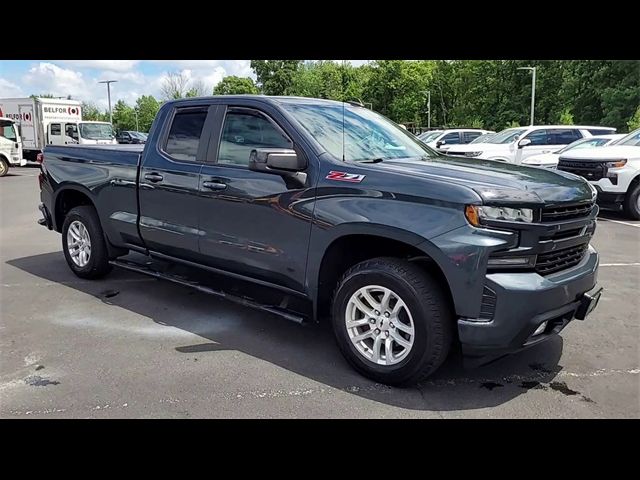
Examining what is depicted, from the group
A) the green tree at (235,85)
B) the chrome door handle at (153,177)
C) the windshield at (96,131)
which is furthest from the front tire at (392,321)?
the green tree at (235,85)

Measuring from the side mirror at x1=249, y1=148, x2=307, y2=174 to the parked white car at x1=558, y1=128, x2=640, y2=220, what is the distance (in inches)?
327

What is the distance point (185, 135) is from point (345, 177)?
1.93 metres

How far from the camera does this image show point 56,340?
14.5 feet

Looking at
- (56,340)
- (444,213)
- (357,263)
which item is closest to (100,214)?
(56,340)

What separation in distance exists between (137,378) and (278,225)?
1.48m

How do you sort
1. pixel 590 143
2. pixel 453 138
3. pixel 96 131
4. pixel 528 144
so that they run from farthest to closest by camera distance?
pixel 96 131, pixel 453 138, pixel 528 144, pixel 590 143

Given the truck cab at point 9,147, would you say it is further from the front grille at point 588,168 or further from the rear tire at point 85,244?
the front grille at point 588,168

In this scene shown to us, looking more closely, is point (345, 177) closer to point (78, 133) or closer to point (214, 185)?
point (214, 185)

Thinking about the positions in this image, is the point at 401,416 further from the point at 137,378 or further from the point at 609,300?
the point at 609,300

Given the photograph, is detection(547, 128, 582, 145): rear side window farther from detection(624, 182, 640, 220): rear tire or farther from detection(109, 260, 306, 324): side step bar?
detection(109, 260, 306, 324): side step bar

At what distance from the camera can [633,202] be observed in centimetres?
1009

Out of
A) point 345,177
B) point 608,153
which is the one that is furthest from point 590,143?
point 345,177

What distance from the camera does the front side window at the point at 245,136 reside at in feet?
13.8
